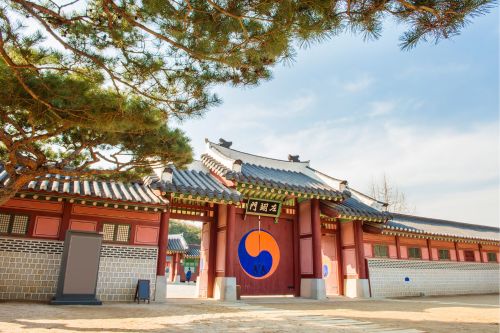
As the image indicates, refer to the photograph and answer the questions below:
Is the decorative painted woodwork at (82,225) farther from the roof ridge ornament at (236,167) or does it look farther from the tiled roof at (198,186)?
the roof ridge ornament at (236,167)

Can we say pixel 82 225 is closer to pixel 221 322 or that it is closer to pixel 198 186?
pixel 198 186

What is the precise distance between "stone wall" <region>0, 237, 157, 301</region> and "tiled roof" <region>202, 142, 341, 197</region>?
346 cm

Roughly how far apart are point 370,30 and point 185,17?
6.66 feet

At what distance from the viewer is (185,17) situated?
3.88 metres

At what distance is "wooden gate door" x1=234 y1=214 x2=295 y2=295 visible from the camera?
10914 millimetres

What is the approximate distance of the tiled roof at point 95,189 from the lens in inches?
311

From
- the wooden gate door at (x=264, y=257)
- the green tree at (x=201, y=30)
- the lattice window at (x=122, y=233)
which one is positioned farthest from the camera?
the wooden gate door at (x=264, y=257)

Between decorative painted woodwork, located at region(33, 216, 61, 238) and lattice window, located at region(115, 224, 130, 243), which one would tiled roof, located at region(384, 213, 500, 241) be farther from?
decorative painted woodwork, located at region(33, 216, 61, 238)

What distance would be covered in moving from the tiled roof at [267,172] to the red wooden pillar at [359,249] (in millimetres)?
1783

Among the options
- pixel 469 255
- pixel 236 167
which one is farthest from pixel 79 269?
pixel 469 255

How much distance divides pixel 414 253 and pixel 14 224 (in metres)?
13.4

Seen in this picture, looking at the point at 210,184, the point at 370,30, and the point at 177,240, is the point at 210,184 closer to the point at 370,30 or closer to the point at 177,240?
the point at 370,30

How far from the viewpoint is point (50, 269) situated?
805cm

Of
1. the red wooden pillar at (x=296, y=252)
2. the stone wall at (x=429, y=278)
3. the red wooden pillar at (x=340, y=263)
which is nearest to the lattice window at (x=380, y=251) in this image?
the stone wall at (x=429, y=278)
